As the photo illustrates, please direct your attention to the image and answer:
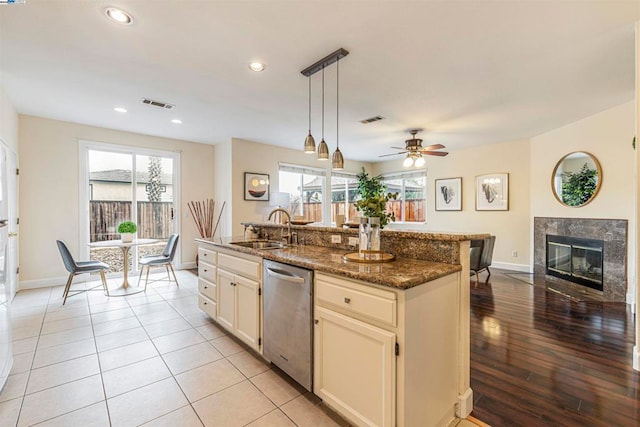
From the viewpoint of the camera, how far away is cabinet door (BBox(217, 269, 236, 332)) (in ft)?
8.41

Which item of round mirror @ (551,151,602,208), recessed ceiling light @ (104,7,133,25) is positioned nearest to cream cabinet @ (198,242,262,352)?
recessed ceiling light @ (104,7,133,25)

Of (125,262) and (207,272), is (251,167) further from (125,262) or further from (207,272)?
(207,272)

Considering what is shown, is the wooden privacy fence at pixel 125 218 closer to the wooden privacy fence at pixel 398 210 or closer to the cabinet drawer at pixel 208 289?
the cabinet drawer at pixel 208 289

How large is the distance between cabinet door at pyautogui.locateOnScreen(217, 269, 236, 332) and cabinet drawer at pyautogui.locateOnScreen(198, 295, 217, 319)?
4.6 inches

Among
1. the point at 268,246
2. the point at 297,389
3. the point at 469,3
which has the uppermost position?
the point at 469,3

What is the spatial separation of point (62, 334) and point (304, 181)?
16.7 feet

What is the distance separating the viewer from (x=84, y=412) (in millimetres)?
1711

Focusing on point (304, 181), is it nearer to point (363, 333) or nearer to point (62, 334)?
point (62, 334)

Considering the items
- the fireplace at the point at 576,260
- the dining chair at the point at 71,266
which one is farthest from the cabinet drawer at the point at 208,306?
the fireplace at the point at 576,260

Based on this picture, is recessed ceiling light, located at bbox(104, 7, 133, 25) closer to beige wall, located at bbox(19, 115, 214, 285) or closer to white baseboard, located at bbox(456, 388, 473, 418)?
white baseboard, located at bbox(456, 388, 473, 418)

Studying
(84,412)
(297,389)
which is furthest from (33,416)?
(297,389)

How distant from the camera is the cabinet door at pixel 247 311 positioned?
227 cm

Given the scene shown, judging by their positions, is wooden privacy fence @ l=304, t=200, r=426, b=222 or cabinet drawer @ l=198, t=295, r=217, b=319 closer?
cabinet drawer @ l=198, t=295, r=217, b=319

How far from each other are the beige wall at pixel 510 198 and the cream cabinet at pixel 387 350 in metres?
4.93
